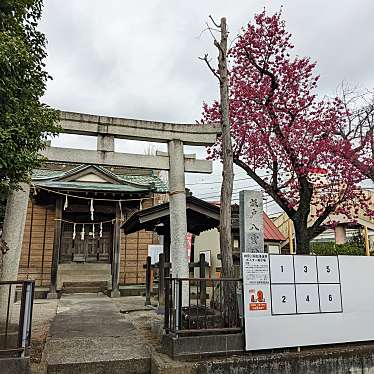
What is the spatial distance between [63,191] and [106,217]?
9.00 feet

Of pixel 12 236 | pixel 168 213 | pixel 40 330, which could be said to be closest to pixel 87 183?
pixel 168 213

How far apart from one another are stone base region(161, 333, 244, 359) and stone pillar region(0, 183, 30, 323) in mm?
3171

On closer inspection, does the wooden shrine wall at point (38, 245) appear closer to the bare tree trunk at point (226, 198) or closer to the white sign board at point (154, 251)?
the white sign board at point (154, 251)

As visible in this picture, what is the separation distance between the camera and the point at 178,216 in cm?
742

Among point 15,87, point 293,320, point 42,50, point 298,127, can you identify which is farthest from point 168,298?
point 298,127

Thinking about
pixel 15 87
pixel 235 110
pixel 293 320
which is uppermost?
pixel 235 110

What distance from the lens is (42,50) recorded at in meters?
5.86

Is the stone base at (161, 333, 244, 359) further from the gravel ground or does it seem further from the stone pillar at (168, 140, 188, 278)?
the gravel ground

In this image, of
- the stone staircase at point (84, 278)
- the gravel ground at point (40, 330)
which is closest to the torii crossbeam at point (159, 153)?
the gravel ground at point (40, 330)

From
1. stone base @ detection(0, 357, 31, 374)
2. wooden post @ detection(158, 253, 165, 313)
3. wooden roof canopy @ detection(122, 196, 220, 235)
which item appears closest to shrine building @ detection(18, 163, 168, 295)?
wooden roof canopy @ detection(122, 196, 220, 235)

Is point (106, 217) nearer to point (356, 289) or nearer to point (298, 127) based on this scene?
point (298, 127)

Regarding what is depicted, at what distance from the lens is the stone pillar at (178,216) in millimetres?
7172

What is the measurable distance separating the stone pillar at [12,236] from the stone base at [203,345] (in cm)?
317

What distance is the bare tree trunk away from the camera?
19.8 feet
